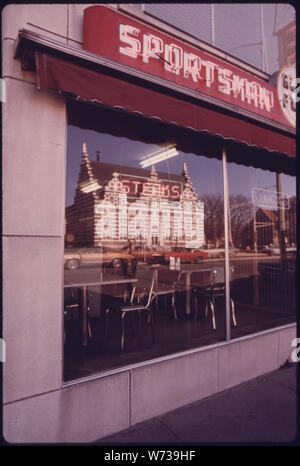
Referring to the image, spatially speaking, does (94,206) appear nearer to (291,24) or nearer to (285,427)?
(291,24)

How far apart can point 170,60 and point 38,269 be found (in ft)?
9.84

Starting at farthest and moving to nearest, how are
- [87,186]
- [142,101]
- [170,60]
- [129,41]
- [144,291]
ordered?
[87,186], [144,291], [170,60], [129,41], [142,101]

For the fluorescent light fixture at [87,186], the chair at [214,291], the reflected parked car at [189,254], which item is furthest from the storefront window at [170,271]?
the reflected parked car at [189,254]

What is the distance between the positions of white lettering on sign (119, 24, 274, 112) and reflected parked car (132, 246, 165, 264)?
37.0 feet

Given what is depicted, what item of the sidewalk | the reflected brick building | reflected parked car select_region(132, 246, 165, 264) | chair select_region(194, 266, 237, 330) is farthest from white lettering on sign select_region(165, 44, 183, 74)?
reflected parked car select_region(132, 246, 165, 264)

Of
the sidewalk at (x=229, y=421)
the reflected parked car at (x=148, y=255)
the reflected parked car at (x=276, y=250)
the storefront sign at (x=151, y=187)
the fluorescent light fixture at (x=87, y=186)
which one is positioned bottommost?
the sidewalk at (x=229, y=421)

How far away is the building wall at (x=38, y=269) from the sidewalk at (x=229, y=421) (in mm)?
244

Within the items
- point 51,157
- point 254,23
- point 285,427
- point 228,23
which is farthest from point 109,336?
point 254,23

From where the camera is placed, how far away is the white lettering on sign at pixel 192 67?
3.19 metres

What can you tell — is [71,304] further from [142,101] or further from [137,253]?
[137,253]

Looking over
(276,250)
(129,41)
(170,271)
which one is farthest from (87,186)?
(129,41)

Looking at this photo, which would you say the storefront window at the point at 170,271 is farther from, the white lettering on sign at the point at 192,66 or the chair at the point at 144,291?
the white lettering on sign at the point at 192,66

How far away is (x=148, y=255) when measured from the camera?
610 inches

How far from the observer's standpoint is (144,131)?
3828 mm
